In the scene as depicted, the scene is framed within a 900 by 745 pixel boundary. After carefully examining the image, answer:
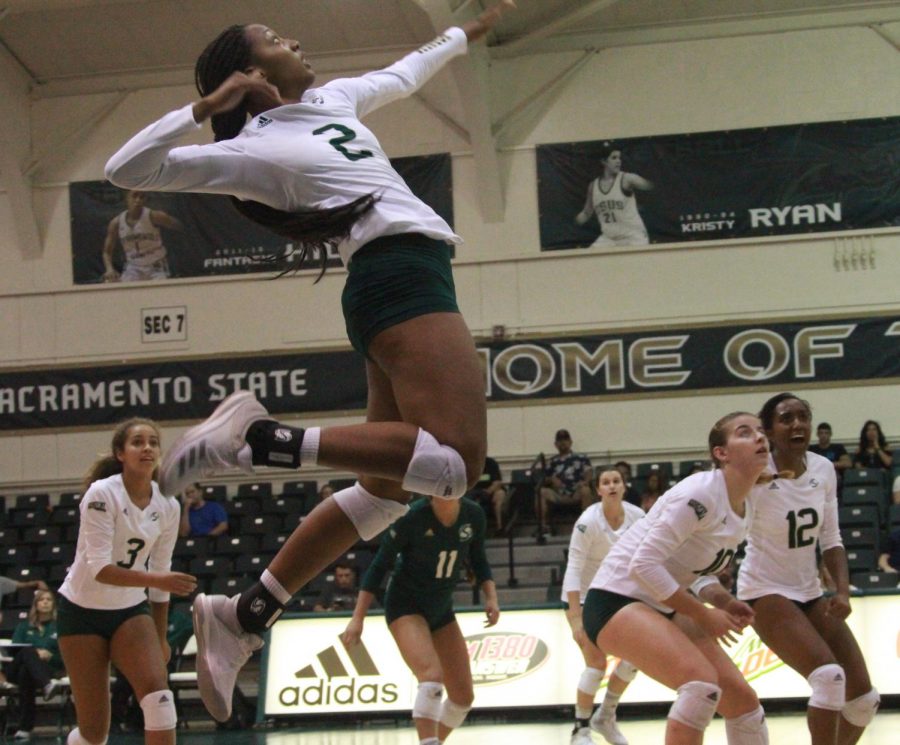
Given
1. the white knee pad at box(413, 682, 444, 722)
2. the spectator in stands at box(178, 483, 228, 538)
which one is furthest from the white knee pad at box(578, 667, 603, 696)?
Result: the spectator in stands at box(178, 483, 228, 538)

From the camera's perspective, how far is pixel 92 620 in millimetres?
6180

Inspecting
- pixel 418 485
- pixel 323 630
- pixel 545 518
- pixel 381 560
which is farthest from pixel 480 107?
pixel 418 485

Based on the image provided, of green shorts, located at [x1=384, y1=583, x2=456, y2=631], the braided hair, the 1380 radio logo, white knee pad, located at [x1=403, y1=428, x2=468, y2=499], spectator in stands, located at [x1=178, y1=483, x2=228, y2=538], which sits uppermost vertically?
the braided hair

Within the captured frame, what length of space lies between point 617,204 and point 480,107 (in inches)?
90.3

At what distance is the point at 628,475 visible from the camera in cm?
1541

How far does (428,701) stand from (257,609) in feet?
12.4

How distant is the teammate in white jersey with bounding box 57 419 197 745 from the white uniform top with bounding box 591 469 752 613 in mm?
2085

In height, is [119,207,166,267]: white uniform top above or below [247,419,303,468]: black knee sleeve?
above

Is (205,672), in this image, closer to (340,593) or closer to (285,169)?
(285,169)

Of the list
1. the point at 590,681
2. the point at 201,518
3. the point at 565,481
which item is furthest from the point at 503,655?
the point at 201,518

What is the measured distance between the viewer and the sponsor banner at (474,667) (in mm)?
11414

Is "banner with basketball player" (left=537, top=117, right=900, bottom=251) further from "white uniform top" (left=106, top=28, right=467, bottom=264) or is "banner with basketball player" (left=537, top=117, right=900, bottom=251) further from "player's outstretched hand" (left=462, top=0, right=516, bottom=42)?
"white uniform top" (left=106, top=28, right=467, bottom=264)

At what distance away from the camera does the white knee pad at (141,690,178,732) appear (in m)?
5.84

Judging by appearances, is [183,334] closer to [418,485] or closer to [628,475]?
[628,475]
